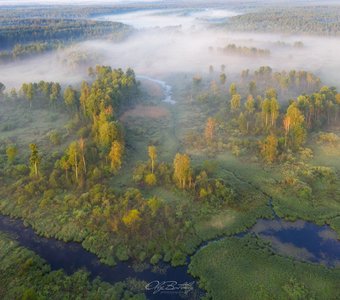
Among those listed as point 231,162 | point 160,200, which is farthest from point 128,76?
point 160,200

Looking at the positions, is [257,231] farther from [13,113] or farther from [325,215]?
[13,113]

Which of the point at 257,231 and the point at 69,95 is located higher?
the point at 69,95

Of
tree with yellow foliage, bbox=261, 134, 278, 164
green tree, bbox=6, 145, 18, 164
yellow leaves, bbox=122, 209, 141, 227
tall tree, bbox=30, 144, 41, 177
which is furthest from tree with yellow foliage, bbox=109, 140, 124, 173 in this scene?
tree with yellow foliage, bbox=261, 134, 278, 164

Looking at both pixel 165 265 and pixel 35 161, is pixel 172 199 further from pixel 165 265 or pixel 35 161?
pixel 35 161

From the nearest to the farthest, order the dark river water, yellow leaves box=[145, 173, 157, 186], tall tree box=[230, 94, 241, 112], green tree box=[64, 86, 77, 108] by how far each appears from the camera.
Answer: the dark river water, yellow leaves box=[145, 173, 157, 186], green tree box=[64, 86, 77, 108], tall tree box=[230, 94, 241, 112]

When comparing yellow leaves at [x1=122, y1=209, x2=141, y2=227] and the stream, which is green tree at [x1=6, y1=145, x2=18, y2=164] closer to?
yellow leaves at [x1=122, y1=209, x2=141, y2=227]

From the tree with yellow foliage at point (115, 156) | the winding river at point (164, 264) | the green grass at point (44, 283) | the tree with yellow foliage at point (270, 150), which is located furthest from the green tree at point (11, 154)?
the tree with yellow foliage at point (270, 150)

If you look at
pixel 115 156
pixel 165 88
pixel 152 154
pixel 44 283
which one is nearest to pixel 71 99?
pixel 115 156
